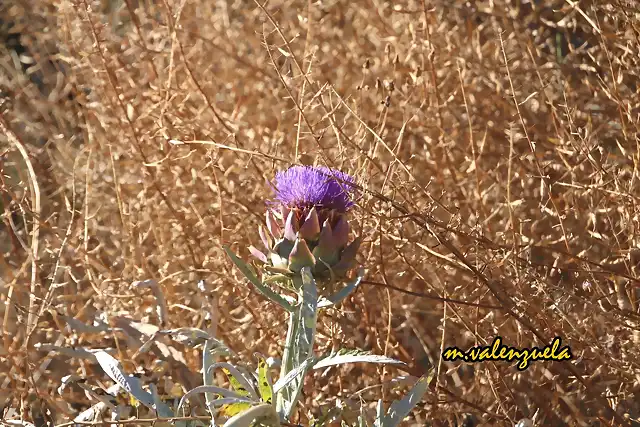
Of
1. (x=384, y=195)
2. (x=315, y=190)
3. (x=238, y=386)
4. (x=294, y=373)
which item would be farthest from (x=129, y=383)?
(x=384, y=195)

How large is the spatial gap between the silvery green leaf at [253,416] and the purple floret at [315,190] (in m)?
0.35

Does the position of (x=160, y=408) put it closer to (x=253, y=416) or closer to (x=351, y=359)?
(x=253, y=416)

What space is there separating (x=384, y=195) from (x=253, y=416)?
646 millimetres

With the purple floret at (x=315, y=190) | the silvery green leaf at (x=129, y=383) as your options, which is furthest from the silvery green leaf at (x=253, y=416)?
the purple floret at (x=315, y=190)

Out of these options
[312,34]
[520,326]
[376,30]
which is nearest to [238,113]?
[312,34]

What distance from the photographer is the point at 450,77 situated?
2.50 meters

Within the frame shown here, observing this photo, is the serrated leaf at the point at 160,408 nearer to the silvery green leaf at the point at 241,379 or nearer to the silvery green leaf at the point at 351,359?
the silvery green leaf at the point at 241,379

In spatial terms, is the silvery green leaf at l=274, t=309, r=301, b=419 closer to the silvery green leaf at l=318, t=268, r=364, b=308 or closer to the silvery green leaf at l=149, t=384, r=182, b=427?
the silvery green leaf at l=318, t=268, r=364, b=308

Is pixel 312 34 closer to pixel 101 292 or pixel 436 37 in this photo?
pixel 436 37

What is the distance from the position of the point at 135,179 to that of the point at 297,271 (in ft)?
4.04
